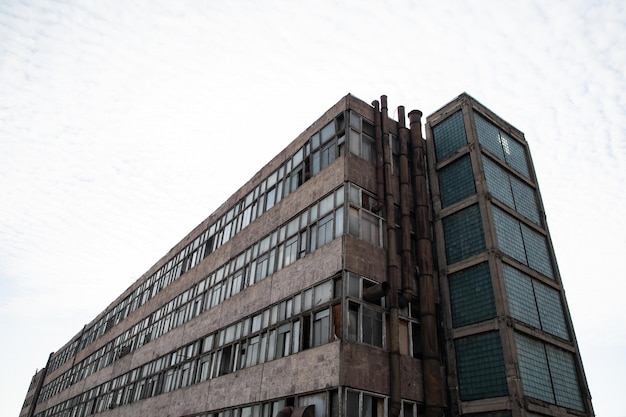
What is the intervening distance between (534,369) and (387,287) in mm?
6691

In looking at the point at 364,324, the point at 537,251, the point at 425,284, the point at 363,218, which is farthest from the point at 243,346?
the point at 537,251

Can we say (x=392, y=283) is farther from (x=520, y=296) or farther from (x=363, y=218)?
(x=520, y=296)

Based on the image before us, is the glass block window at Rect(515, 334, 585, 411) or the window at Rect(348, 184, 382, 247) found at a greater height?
the window at Rect(348, 184, 382, 247)

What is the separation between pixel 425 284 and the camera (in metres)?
19.2

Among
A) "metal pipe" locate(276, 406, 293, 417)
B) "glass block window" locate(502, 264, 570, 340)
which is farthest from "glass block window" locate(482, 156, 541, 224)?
"metal pipe" locate(276, 406, 293, 417)

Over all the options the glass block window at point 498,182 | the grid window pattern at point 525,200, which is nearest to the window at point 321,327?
the glass block window at point 498,182

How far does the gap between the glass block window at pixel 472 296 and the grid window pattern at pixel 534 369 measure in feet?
5.01

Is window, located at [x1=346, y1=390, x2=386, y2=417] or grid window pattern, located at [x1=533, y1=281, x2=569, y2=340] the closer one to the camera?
window, located at [x1=346, y1=390, x2=386, y2=417]

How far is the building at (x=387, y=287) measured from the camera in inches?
668

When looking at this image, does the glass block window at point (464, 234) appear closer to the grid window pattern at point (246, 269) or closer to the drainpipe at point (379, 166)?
the drainpipe at point (379, 166)

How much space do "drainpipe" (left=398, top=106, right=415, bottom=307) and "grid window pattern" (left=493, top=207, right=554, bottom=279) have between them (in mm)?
3856

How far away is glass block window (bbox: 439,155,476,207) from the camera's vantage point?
21.3 meters

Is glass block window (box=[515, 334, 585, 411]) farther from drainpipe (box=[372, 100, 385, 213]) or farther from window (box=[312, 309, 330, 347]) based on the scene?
drainpipe (box=[372, 100, 385, 213])

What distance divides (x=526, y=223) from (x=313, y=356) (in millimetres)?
12481
